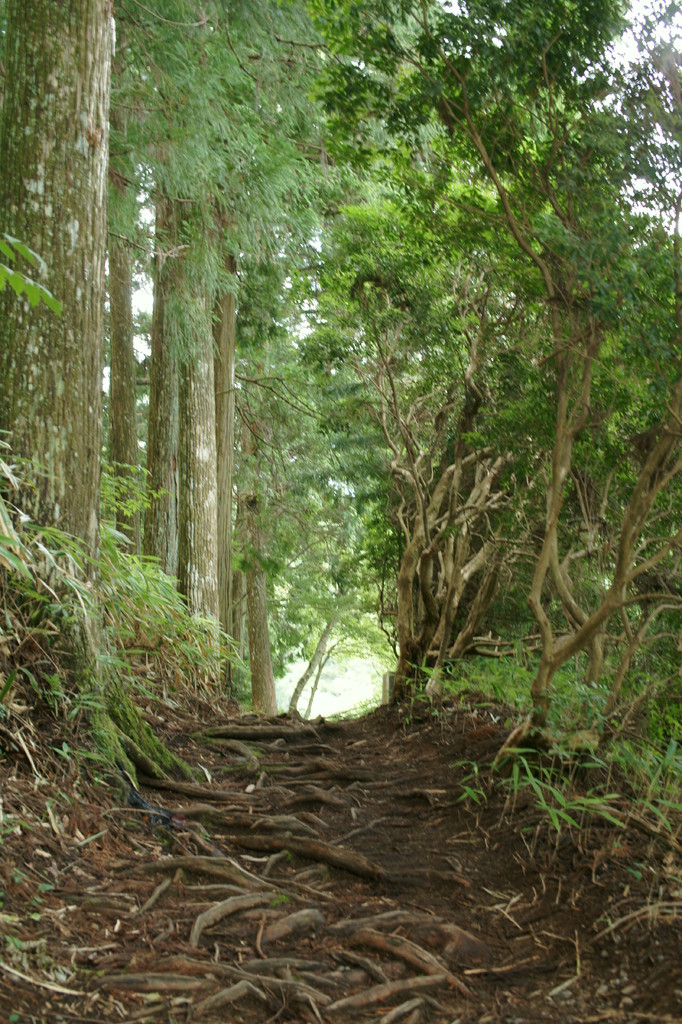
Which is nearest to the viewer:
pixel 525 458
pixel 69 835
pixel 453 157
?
pixel 69 835

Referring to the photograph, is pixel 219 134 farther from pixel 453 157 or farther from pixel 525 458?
pixel 525 458

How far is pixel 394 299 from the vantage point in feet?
28.1

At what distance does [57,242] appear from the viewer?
14.1ft

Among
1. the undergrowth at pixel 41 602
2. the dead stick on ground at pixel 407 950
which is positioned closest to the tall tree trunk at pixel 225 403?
the undergrowth at pixel 41 602

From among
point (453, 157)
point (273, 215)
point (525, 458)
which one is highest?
point (273, 215)

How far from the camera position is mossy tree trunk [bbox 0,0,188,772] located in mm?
4156

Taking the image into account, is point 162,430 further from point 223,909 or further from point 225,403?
point 223,909

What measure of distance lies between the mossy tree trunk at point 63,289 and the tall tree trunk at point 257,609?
10919mm

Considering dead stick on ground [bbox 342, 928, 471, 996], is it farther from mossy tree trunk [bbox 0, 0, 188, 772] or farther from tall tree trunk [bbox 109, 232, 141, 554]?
tall tree trunk [bbox 109, 232, 141, 554]

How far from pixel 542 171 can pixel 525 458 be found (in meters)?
3.03

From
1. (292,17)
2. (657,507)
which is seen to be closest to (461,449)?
(657,507)

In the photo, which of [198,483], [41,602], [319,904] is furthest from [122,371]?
[319,904]

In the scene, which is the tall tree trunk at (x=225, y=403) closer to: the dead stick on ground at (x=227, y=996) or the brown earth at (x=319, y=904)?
the brown earth at (x=319, y=904)

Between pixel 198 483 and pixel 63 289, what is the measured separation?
17.5 ft
